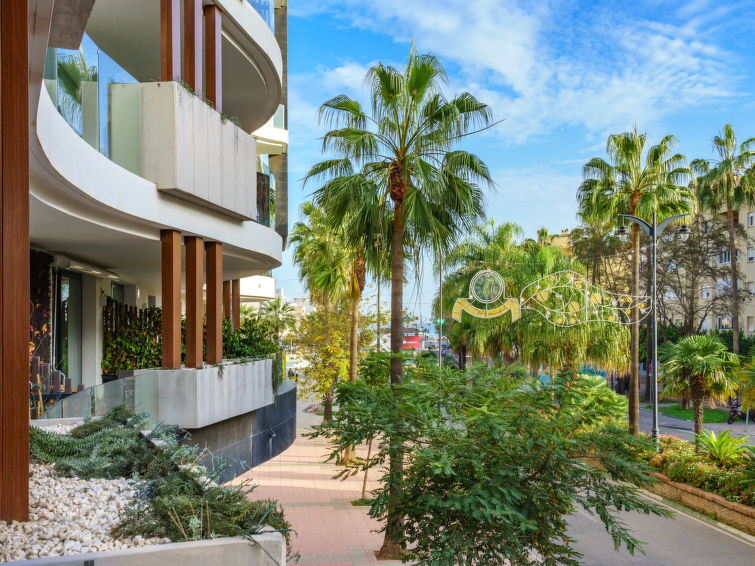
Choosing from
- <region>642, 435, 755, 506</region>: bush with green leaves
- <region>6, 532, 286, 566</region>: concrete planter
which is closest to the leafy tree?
<region>642, 435, 755, 506</region>: bush with green leaves

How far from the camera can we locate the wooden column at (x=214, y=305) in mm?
15922

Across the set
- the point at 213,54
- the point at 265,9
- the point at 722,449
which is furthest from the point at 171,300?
the point at 722,449

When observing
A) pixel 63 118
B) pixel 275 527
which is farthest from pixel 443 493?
pixel 63 118

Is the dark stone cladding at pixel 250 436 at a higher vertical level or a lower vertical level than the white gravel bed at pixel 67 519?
lower

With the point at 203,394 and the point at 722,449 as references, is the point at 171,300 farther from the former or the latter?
the point at 722,449

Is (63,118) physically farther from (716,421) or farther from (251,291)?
(716,421)

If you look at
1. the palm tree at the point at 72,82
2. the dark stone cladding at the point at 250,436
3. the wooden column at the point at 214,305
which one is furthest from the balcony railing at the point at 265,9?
the dark stone cladding at the point at 250,436

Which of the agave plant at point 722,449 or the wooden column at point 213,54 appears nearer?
the wooden column at point 213,54

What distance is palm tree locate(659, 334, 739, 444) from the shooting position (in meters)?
21.3

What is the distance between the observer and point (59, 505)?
572cm

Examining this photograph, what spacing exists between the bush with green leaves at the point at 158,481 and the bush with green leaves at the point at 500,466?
230 centimetres

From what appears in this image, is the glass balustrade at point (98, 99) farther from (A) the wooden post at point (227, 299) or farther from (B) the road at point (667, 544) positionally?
(A) the wooden post at point (227, 299)

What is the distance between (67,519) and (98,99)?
26.1ft

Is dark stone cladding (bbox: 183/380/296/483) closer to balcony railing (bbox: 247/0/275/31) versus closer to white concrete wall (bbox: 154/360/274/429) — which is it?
white concrete wall (bbox: 154/360/274/429)
